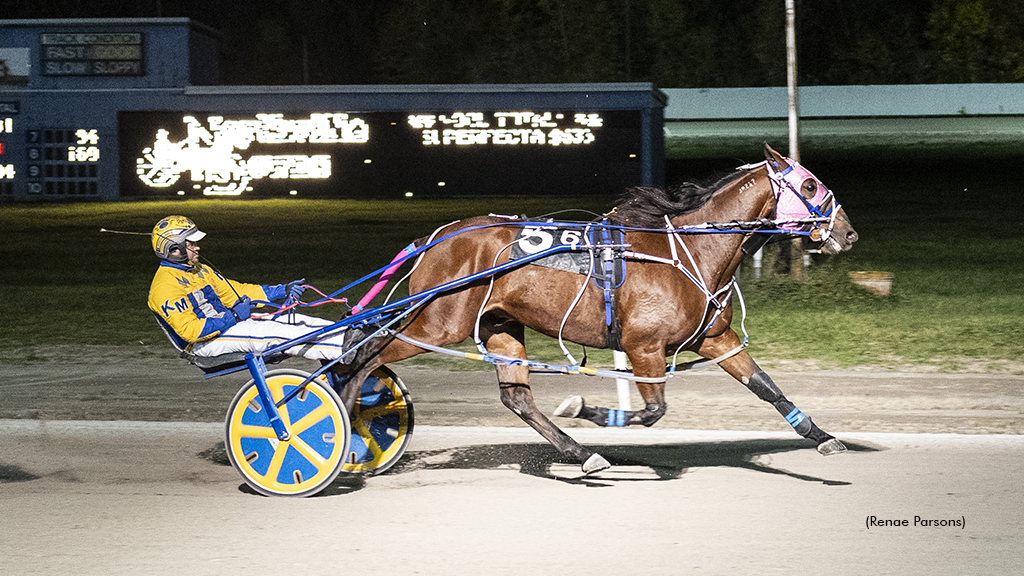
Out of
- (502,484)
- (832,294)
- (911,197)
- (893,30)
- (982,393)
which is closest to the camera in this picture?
(502,484)

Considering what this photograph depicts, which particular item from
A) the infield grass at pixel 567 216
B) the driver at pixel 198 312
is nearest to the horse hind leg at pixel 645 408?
the driver at pixel 198 312

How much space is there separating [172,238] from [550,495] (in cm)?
235

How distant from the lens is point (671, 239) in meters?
6.42

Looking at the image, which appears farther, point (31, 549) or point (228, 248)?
point (228, 248)

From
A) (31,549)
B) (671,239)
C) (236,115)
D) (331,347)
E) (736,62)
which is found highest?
(736,62)

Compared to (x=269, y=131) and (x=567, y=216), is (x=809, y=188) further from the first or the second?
(x=269, y=131)

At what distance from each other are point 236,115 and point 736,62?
46598 mm

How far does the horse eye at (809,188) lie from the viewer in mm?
6254

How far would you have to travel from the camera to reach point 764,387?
253 inches

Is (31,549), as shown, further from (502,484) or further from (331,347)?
(502,484)

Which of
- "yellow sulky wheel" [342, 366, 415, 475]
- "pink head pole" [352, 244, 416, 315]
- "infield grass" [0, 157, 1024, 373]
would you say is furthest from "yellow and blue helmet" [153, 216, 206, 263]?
"infield grass" [0, 157, 1024, 373]

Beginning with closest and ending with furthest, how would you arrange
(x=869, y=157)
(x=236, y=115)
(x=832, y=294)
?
(x=832, y=294) < (x=236, y=115) < (x=869, y=157)

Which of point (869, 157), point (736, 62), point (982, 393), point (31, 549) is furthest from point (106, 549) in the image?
point (736, 62)

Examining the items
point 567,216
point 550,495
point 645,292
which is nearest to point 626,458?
point 550,495
